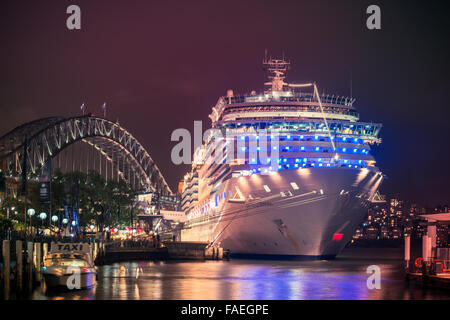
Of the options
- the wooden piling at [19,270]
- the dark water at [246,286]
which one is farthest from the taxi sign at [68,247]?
the wooden piling at [19,270]

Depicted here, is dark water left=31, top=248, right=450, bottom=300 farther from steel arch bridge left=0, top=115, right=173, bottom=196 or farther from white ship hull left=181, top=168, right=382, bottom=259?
steel arch bridge left=0, top=115, right=173, bottom=196

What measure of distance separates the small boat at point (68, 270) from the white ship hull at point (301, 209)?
28601 millimetres

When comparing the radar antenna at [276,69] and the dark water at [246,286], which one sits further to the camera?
the radar antenna at [276,69]

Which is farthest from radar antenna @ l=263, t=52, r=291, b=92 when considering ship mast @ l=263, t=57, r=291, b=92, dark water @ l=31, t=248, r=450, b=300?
dark water @ l=31, t=248, r=450, b=300

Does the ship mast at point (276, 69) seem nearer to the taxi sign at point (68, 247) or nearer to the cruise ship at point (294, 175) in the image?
the cruise ship at point (294, 175)

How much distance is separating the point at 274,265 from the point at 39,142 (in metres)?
53.8

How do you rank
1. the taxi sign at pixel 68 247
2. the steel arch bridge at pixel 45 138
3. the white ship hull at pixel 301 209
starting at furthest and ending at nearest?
the steel arch bridge at pixel 45 138
the white ship hull at pixel 301 209
the taxi sign at pixel 68 247

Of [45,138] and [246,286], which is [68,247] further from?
[45,138]

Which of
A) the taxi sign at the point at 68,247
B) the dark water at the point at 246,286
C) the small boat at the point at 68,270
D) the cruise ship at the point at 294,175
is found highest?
the cruise ship at the point at 294,175

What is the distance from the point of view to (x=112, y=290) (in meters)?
42.0

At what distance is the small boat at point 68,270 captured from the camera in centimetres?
3912

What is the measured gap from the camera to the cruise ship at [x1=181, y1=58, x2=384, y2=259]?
66125 mm
